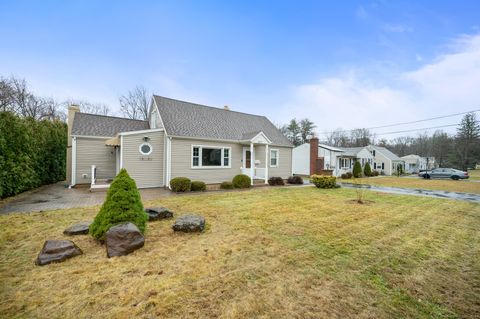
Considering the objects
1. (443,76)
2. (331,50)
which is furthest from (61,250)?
(443,76)

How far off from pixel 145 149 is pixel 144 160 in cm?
67

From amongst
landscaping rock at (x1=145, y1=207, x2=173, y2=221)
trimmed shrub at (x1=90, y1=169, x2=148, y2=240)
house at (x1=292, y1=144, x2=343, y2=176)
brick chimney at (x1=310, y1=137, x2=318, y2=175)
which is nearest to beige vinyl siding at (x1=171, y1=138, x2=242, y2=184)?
landscaping rock at (x1=145, y1=207, x2=173, y2=221)

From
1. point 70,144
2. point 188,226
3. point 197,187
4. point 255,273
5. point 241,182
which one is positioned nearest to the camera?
point 255,273

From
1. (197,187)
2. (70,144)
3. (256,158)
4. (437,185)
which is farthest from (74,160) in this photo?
(437,185)

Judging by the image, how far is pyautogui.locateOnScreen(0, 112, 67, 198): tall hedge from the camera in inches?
355

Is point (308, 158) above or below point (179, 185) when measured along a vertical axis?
above

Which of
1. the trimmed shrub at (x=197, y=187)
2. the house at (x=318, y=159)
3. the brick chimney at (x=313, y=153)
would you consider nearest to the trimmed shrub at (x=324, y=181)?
the trimmed shrub at (x=197, y=187)

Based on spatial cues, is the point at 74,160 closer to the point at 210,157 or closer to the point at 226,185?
the point at 210,157

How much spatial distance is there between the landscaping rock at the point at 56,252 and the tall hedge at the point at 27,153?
7779 millimetres

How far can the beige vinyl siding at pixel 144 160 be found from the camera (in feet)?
38.8

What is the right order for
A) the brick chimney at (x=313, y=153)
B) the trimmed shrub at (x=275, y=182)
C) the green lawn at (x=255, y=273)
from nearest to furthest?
the green lawn at (x=255, y=273), the trimmed shrub at (x=275, y=182), the brick chimney at (x=313, y=153)

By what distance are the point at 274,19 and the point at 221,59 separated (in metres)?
5.58

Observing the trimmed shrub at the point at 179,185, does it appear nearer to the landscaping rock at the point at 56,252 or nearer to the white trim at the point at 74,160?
the white trim at the point at 74,160

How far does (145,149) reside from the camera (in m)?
12.4
